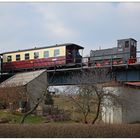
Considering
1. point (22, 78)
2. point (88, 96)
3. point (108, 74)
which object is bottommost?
point (88, 96)

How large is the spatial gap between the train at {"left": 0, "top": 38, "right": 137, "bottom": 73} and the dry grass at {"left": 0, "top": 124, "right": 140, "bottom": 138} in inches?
764

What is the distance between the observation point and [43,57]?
4803 cm

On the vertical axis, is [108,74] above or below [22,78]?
above

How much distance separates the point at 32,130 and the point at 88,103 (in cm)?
962

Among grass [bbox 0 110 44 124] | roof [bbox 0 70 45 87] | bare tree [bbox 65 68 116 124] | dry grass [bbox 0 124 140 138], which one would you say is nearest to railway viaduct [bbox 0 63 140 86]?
roof [bbox 0 70 45 87]

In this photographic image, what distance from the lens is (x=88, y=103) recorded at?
28547 mm

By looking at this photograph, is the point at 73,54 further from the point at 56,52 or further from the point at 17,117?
the point at 17,117

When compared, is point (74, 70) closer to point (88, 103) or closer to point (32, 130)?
point (88, 103)

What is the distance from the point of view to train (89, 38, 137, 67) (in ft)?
136

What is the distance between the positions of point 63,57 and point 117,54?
23.3 ft

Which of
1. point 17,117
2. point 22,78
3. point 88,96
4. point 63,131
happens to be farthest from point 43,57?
point 63,131

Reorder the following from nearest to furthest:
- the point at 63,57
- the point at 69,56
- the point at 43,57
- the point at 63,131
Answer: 1. the point at 63,131
2. the point at 63,57
3. the point at 69,56
4. the point at 43,57

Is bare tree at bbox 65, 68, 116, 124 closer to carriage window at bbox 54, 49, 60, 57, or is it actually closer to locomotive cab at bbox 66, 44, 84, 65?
locomotive cab at bbox 66, 44, 84, 65

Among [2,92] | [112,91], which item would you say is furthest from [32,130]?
[2,92]
